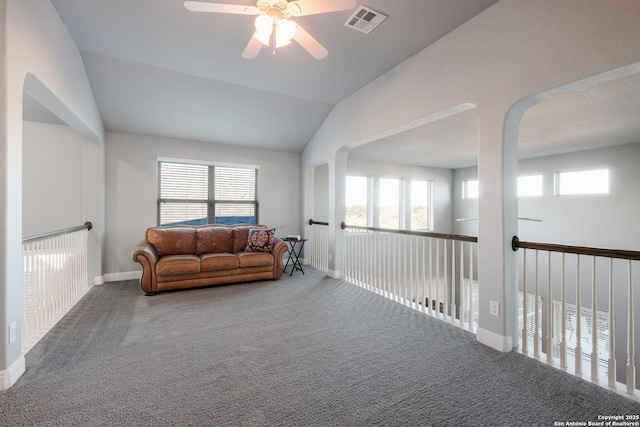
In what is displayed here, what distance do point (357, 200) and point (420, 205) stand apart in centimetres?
214

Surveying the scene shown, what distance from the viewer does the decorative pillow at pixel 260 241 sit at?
16.1ft

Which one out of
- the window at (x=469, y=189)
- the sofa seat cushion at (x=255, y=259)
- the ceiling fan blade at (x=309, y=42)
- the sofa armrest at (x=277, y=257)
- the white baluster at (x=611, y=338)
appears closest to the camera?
the white baluster at (x=611, y=338)

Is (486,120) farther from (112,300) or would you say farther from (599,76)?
(112,300)

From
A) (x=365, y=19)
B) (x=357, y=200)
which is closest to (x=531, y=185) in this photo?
(x=357, y=200)

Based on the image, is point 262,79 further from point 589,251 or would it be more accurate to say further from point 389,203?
point 389,203

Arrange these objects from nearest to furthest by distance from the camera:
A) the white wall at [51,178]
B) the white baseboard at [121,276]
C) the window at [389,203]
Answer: the white wall at [51,178], the white baseboard at [121,276], the window at [389,203]

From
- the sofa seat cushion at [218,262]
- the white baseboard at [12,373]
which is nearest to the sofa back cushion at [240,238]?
the sofa seat cushion at [218,262]

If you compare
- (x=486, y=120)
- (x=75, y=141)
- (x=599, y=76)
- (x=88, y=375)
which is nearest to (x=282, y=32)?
(x=486, y=120)

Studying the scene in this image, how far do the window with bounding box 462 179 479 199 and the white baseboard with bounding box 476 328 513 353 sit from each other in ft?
20.4

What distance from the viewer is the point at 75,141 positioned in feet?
15.4

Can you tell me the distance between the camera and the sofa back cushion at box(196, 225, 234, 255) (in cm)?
489

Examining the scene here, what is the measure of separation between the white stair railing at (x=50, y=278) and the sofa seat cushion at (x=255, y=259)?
6.93ft

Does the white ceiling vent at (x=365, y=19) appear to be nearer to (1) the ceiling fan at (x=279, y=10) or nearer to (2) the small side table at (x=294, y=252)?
(1) the ceiling fan at (x=279, y=10)

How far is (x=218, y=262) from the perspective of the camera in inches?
173
